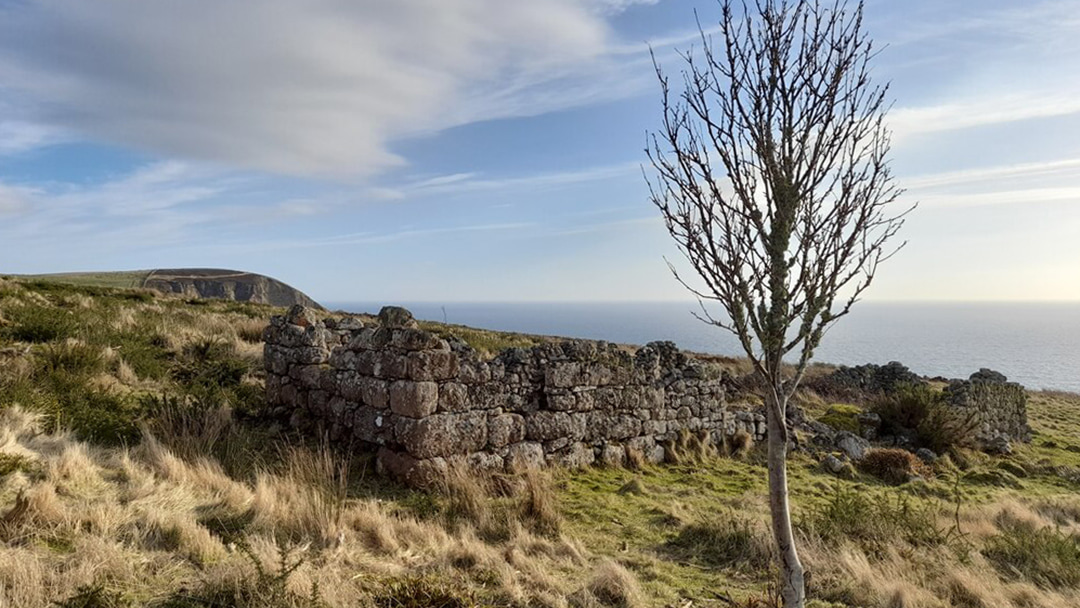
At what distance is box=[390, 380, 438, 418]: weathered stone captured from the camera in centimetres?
682

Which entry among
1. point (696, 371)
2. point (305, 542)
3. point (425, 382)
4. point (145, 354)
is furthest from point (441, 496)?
point (145, 354)

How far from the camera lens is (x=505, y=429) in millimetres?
7688

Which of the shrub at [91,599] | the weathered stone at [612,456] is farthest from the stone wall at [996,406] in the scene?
the shrub at [91,599]

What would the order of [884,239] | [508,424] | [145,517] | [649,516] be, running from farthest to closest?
[508,424], [649,516], [145,517], [884,239]

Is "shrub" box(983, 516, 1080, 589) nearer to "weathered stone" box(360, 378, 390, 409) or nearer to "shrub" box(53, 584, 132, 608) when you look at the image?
"weathered stone" box(360, 378, 390, 409)

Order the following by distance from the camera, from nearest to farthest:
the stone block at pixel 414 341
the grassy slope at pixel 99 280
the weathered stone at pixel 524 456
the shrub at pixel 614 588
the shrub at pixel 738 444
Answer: the shrub at pixel 614 588, the stone block at pixel 414 341, the weathered stone at pixel 524 456, the shrub at pixel 738 444, the grassy slope at pixel 99 280

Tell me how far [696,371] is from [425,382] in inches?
227

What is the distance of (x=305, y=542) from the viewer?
4.54 metres

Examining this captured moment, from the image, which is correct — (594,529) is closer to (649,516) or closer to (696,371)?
(649,516)

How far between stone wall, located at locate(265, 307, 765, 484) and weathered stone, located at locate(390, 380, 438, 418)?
0.5 inches

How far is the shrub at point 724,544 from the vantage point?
211 inches

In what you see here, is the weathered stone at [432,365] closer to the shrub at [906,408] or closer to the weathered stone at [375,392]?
the weathered stone at [375,392]

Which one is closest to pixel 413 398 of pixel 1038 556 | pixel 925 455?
pixel 1038 556

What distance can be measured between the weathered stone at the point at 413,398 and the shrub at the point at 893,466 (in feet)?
25.8
